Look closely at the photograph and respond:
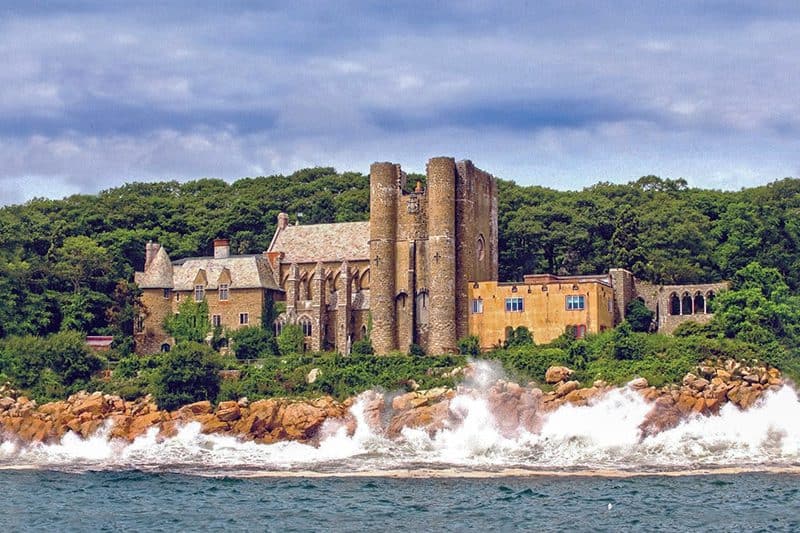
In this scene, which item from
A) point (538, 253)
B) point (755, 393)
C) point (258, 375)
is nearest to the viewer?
point (755, 393)

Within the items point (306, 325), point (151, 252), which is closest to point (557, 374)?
point (306, 325)

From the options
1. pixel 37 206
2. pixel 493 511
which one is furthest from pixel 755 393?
pixel 37 206

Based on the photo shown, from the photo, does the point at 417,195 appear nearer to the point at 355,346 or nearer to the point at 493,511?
the point at 355,346

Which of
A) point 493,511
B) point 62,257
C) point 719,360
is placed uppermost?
point 62,257

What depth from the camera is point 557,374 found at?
255 ft

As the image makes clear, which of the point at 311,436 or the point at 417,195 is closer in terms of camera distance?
the point at 311,436

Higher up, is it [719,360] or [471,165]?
[471,165]

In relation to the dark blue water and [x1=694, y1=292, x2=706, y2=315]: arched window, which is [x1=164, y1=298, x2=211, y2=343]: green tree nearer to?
the dark blue water

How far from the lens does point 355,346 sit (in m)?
86.4

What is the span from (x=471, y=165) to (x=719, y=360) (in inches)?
784

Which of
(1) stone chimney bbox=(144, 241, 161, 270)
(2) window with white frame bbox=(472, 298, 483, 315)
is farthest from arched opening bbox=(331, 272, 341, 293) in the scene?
(1) stone chimney bbox=(144, 241, 161, 270)

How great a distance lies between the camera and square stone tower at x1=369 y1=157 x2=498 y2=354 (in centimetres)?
8588

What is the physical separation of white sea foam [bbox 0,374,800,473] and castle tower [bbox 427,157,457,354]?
10148mm

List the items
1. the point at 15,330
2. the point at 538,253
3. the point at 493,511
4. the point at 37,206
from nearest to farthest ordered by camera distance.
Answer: the point at 493,511, the point at 15,330, the point at 538,253, the point at 37,206
